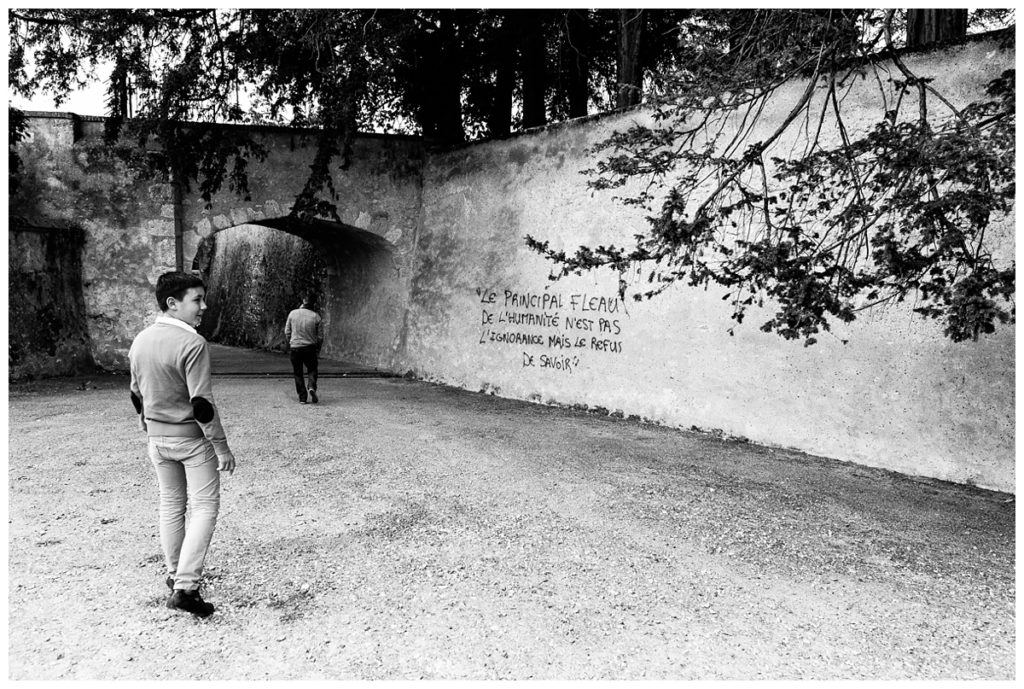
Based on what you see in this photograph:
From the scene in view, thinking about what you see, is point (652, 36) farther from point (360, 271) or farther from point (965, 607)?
point (965, 607)

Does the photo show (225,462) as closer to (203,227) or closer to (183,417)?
(183,417)

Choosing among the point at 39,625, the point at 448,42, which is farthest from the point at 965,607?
the point at 448,42

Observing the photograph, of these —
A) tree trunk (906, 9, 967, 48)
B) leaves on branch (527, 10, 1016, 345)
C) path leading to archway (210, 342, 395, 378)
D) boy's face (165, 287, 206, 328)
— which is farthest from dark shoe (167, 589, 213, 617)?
tree trunk (906, 9, 967, 48)

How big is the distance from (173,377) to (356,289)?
11774mm

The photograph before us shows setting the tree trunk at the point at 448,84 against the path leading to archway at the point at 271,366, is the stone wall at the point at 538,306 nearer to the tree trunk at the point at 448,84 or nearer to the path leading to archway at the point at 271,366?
the path leading to archway at the point at 271,366

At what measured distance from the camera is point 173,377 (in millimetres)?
3623

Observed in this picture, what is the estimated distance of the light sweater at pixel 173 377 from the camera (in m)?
3.59

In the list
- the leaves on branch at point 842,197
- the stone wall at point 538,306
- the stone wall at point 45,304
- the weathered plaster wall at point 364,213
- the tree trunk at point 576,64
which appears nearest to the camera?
the leaves on branch at point 842,197

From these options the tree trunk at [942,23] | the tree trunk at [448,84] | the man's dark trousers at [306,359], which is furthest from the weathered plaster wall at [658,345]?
the man's dark trousers at [306,359]

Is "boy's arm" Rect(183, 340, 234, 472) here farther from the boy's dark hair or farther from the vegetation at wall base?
the vegetation at wall base

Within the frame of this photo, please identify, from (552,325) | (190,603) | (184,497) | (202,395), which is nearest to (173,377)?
(202,395)

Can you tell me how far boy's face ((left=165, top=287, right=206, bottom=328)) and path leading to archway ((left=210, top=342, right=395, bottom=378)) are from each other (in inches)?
328

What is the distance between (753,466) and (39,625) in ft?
18.2

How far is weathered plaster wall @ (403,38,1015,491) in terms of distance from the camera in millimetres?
6832
